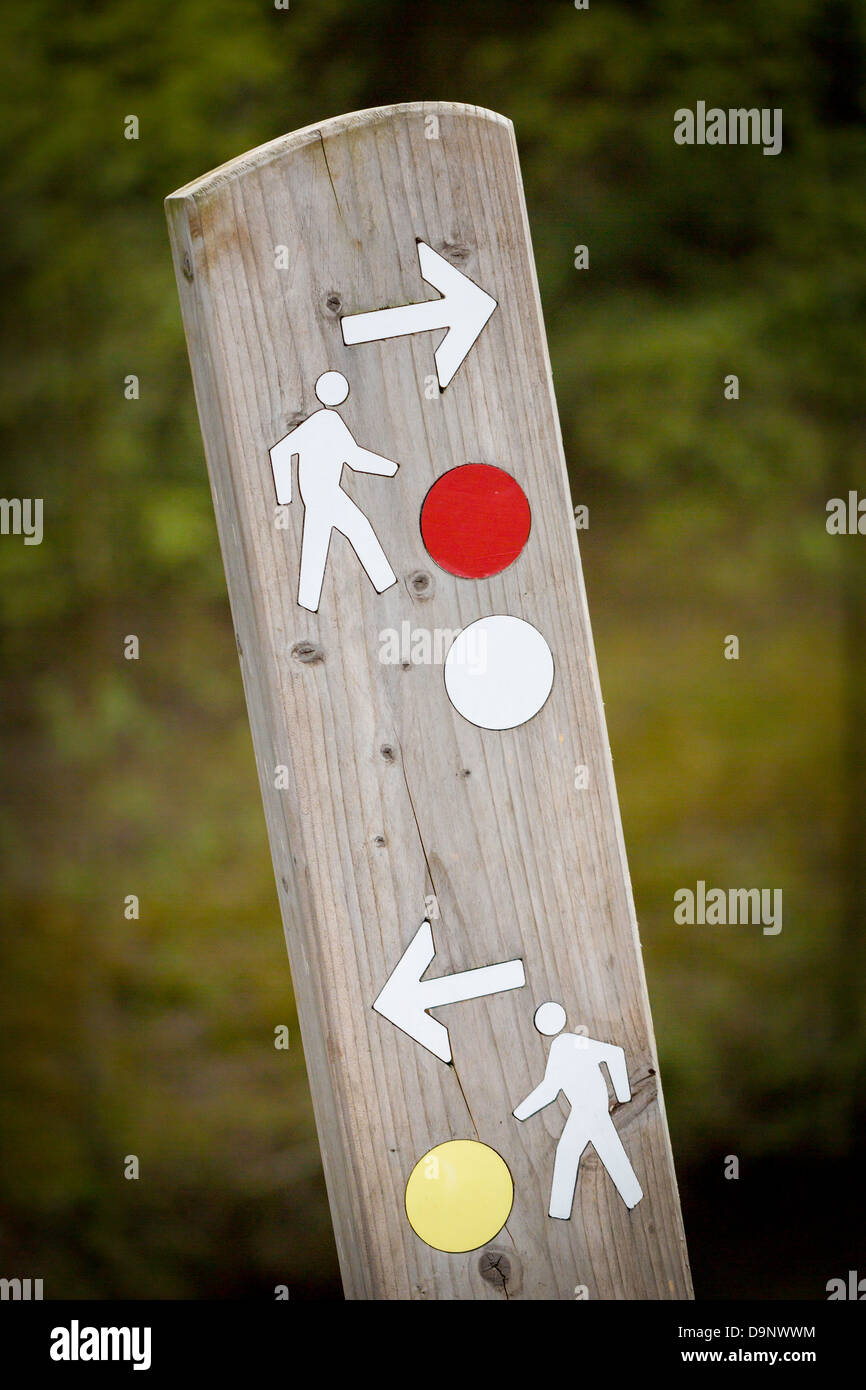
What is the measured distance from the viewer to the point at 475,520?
0.88 meters

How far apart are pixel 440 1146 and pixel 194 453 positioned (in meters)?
1.06

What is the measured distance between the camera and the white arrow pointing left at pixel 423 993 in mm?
871

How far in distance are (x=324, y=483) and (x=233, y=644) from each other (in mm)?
824

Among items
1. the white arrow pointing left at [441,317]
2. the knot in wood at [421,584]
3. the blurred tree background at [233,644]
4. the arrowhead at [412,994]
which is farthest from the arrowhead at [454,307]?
the blurred tree background at [233,644]

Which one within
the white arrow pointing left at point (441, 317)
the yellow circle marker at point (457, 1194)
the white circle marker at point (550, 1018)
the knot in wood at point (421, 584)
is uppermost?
the white arrow pointing left at point (441, 317)

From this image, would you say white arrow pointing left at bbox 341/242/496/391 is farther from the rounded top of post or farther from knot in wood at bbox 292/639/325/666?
knot in wood at bbox 292/639/325/666

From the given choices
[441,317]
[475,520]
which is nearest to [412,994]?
[475,520]

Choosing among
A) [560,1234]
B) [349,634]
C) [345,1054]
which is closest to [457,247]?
[349,634]

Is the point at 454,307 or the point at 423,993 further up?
the point at 454,307

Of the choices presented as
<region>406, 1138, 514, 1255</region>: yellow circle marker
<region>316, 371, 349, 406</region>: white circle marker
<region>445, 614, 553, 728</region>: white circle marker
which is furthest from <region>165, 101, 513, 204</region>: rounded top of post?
<region>406, 1138, 514, 1255</region>: yellow circle marker

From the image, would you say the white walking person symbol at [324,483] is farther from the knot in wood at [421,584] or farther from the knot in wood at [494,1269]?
the knot in wood at [494,1269]

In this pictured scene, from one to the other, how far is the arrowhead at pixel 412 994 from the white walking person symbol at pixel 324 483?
0.84 feet

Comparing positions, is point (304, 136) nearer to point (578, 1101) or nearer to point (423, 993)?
point (423, 993)
